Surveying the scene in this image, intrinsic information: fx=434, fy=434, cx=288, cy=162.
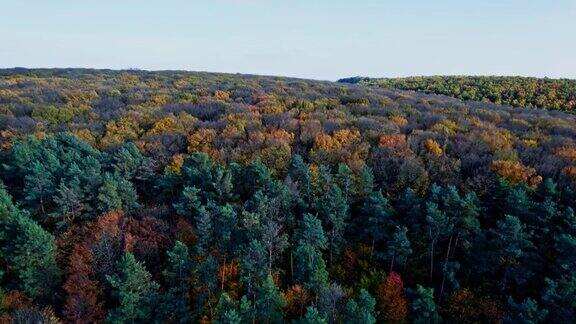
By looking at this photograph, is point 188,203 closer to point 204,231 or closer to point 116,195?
point 204,231

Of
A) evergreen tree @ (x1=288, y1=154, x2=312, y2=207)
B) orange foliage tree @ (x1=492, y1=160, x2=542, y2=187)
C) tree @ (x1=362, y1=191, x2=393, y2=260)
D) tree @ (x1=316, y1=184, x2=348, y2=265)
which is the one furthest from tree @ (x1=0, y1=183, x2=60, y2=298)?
orange foliage tree @ (x1=492, y1=160, x2=542, y2=187)

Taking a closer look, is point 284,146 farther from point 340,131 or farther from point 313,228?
point 313,228

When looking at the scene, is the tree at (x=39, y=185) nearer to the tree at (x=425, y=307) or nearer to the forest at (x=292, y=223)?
the forest at (x=292, y=223)

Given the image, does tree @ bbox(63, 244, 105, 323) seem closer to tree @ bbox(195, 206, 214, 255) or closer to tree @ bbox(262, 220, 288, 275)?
tree @ bbox(195, 206, 214, 255)

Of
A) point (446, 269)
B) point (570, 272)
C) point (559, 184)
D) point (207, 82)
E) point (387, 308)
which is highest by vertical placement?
point (207, 82)

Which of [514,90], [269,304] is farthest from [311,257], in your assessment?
[514,90]

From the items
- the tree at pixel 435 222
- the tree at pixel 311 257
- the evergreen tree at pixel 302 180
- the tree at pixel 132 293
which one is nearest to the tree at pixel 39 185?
the tree at pixel 132 293

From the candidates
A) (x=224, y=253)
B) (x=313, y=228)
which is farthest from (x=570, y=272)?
(x=224, y=253)
